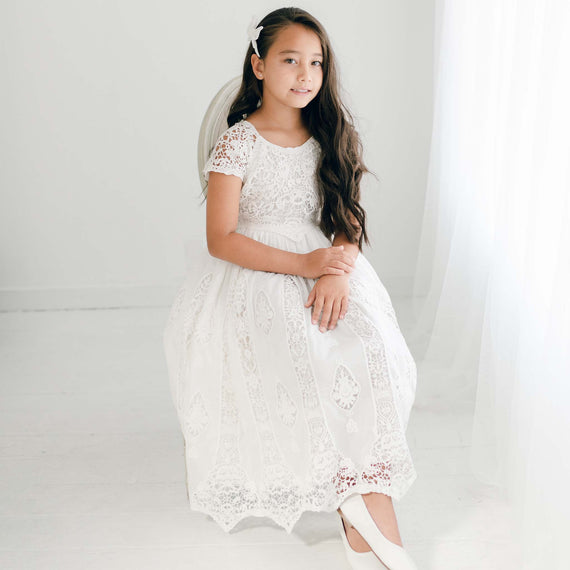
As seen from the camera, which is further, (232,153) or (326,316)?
(232,153)

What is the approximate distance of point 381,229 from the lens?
300 centimetres

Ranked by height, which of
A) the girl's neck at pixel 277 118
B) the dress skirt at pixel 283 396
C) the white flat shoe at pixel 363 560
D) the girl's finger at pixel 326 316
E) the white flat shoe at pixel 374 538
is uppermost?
the girl's neck at pixel 277 118

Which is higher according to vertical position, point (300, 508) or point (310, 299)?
point (310, 299)

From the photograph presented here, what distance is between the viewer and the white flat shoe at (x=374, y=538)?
1.25m

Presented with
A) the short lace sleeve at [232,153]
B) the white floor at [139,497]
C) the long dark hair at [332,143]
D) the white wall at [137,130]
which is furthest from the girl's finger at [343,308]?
the white wall at [137,130]

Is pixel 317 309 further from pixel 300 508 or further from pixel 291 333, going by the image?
pixel 300 508

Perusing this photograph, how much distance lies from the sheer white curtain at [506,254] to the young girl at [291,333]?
0.26m

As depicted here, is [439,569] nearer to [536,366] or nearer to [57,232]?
[536,366]

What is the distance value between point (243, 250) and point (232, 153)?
22cm

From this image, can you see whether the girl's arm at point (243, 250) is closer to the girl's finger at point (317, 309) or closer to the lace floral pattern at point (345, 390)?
the girl's finger at point (317, 309)

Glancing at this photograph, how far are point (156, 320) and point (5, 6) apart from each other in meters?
1.44

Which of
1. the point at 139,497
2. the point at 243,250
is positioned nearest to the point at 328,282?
the point at 243,250

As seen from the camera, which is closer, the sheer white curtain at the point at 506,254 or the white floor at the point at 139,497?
the sheer white curtain at the point at 506,254

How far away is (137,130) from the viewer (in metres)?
2.88
